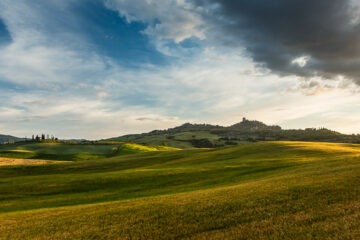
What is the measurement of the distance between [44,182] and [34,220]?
1220 inches

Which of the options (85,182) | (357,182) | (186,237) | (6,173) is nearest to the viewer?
(186,237)

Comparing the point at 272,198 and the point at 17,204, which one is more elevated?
the point at 272,198

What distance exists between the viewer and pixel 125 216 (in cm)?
2330

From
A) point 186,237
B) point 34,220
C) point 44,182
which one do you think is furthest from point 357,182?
point 44,182

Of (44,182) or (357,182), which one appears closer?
(357,182)

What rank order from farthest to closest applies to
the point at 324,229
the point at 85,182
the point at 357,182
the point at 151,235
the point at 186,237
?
the point at 85,182
the point at 357,182
the point at 151,235
the point at 186,237
the point at 324,229

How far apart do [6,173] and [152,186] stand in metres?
56.6

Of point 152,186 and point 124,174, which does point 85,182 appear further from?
point 152,186

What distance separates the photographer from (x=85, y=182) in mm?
54750

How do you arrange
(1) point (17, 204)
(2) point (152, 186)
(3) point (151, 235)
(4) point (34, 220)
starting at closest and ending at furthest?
(3) point (151, 235) → (4) point (34, 220) → (1) point (17, 204) → (2) point (152, 186)

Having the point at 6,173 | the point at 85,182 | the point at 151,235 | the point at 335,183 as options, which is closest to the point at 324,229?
the point at 151,235

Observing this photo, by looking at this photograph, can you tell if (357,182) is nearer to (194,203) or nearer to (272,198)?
(272,198)

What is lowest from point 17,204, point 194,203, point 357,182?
point 17,204

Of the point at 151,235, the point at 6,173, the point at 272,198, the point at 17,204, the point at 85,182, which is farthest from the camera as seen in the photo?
the point at 6,173
